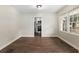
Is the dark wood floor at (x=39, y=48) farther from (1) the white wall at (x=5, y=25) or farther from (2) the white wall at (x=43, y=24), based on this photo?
(2) the white wall at (x=43, y=24)

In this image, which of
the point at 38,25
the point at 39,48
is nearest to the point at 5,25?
the point at 39,48

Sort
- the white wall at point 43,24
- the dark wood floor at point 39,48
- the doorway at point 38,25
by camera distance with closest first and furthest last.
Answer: the dark wood floor at point 39,48 → the white wall at point 43,24 → the doorway at point 38,25

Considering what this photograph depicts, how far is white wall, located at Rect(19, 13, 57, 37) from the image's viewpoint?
848 centimetres

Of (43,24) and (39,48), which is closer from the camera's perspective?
(39,48)

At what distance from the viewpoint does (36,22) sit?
347 inches

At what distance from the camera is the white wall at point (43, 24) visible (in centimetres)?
848

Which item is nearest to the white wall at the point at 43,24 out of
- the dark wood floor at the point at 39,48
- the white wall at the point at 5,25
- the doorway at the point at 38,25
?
the doorway at the point at 38,25

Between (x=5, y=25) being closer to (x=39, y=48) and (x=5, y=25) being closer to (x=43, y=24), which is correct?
(x=39, y=48)

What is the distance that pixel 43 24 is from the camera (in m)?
8.52

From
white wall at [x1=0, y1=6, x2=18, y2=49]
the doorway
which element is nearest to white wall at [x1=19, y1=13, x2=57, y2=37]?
the doorway

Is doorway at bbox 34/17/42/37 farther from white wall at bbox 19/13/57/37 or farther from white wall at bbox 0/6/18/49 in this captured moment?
white wall at bbox 0/6/18/49

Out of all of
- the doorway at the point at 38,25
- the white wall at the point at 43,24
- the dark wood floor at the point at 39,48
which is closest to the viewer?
the dark wood floor at the point at 39,48

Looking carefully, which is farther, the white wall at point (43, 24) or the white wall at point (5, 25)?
the white wall at point (43, 24)
